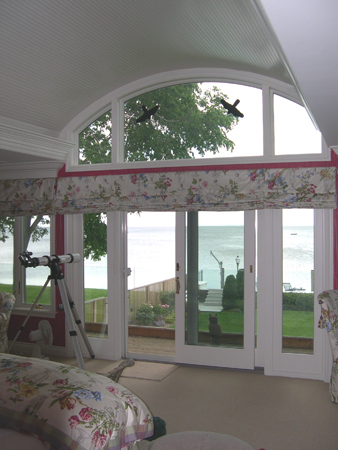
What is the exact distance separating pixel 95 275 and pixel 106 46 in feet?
7.93

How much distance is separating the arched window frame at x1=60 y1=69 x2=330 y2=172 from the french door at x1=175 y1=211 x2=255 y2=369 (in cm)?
56

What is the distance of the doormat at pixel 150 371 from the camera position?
161 inches

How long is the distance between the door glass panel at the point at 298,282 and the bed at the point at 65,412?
2.82m

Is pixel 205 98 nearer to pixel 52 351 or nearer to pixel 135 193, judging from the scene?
pixel 135 193

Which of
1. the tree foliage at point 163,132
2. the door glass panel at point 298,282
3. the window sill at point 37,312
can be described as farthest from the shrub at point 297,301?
the window sill at point 37,312

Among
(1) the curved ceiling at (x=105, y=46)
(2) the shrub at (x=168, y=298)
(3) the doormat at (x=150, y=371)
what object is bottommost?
(3) the doormat at (x=150, y=371)

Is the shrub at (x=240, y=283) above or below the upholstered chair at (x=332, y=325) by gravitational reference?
above

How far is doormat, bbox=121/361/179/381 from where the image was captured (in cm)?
409

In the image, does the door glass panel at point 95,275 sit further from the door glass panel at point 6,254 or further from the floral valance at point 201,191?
the door glass panel at point 6,254

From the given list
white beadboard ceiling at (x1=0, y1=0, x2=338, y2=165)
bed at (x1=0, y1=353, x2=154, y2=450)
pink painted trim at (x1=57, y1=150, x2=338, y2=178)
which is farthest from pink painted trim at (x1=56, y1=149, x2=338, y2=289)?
bed at (x1=0, y1=353, x2=154, y2=450)

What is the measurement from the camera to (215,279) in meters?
4.39

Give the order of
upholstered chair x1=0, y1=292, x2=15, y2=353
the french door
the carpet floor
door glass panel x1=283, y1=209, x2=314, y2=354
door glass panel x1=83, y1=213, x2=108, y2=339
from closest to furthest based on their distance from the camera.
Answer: the carpet floor
upholstered chair x1=0, y1=292, x2=15, y2=353
door glass panel x1=283, y1=209, x2=314, y2=354
the french door
door glass panel x1=83, y1=213, x2=108, y2=339

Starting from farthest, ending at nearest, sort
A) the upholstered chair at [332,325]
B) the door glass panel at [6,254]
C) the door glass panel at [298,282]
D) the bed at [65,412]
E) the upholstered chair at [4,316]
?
the door glass panel at [6,254] → the door glass panel at [298,282] → the upholstered chair at [4,316] → the upholstered chair at [332,325] → the bed at [65,412]

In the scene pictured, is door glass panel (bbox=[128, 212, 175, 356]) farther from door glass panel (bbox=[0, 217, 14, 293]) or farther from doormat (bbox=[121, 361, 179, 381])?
door glass panel (bbox=[0, 217, 14, 293])
